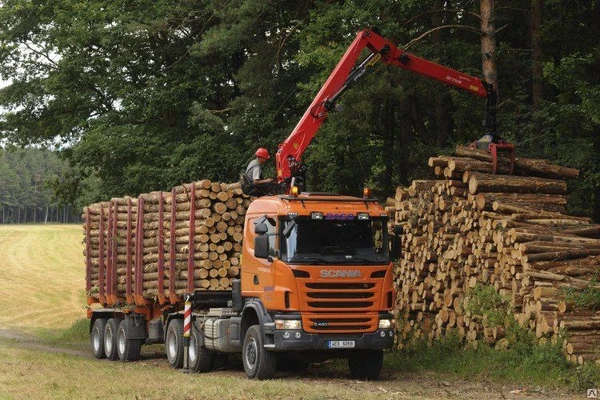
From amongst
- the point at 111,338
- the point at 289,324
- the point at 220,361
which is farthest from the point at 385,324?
the point at 111,338

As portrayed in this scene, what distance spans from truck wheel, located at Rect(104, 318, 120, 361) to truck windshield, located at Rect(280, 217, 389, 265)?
29.9 ft

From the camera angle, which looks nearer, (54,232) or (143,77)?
(143,77)

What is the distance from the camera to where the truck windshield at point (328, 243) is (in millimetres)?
17406

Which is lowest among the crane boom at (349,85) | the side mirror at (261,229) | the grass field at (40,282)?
the grass field at (40,282)

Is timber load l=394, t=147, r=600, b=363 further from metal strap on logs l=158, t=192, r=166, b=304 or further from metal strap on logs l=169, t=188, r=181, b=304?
metal strap on logs l=158, t=192, r=166, b=304

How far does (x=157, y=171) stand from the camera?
35062 mm

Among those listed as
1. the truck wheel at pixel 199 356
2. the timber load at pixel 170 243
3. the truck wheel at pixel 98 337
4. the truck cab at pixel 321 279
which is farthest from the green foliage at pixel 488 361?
the truck wheel at pixel 98 337

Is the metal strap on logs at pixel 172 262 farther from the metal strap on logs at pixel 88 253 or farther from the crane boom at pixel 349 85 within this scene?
the metal strap on logs at pixel 88 253

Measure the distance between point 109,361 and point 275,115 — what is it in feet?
37.5

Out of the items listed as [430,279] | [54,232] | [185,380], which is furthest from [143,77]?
[54,232]

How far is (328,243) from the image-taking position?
57.6 feet

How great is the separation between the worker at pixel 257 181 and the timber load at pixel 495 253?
11.0ft

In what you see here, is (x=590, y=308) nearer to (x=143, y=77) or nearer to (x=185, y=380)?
(x=185, y=380)

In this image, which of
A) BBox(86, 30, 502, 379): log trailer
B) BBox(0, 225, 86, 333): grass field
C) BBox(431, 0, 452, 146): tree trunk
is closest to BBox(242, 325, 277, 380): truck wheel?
BBox(86, 30, 502, 379): log trailer
